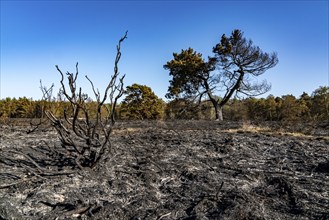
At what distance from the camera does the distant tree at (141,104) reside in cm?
2311

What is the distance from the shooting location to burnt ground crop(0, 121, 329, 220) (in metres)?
3.12

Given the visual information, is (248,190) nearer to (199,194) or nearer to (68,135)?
(199,194)

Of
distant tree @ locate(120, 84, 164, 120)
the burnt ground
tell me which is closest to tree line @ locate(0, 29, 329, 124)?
distant tree @ locate(120, 84, 164, 120)

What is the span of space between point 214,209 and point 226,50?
16.4 metres

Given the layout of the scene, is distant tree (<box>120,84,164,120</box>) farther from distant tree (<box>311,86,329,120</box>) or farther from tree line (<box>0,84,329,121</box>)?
distant tree (<box>311,86,329,120</box>)

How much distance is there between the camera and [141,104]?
23203 mm

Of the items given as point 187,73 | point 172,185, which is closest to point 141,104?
point 187,73

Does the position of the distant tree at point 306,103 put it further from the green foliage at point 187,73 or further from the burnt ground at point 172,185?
the burnt ground at point 172,185

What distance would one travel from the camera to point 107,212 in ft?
10.2

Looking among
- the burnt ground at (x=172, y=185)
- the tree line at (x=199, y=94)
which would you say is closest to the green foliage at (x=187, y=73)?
the tree line at (x=199, y=94)

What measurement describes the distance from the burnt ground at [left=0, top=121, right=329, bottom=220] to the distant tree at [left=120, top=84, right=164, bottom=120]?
1673 centimetres

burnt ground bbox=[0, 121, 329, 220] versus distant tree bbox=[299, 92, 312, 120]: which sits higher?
distant tree bbox=[299, 92, 312, 120]

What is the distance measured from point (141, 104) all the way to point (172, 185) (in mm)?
19304

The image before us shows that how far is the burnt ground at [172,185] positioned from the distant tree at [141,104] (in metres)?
16.7
